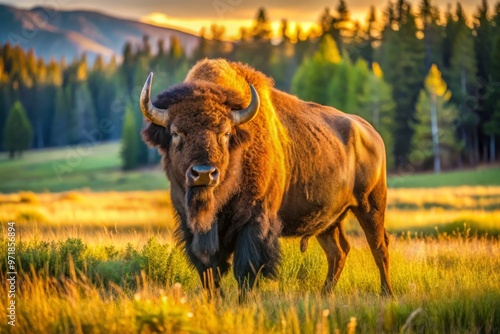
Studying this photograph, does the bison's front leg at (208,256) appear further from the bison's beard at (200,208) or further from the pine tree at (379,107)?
the pine tree at (379,107)

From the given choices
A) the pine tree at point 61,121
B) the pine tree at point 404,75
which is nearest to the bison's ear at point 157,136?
the pine tree at point 404,75

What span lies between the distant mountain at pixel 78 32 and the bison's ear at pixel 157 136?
144 meters

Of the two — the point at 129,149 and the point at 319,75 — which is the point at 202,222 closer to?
the point at 319,75

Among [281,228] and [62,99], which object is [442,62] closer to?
[62,99]

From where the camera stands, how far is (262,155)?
962 cm

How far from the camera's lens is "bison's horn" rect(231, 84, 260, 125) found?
30.1 feet

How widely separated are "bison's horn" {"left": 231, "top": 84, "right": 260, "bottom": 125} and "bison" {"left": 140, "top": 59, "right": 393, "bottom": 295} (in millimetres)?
12

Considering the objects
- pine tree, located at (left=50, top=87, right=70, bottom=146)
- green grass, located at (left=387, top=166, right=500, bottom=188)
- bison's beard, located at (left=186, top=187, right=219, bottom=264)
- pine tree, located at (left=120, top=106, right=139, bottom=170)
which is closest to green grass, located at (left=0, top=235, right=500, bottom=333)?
bison's beard, located at (left=186, top=187, right=219, bottom=264)

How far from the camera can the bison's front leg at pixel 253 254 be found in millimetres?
9203

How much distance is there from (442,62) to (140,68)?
50.9 meters

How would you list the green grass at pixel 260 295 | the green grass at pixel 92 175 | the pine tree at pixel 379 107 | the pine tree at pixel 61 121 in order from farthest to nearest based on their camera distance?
the pine tree at pixel 61 121 → the pine tree at pixel 379 107 → the green grass at pixel 92 175 → the green grass at pixel 260 295

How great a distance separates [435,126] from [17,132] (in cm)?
6562

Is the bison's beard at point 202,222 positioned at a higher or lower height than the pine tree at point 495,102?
lower

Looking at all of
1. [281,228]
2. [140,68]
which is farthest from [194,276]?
[140,68]
